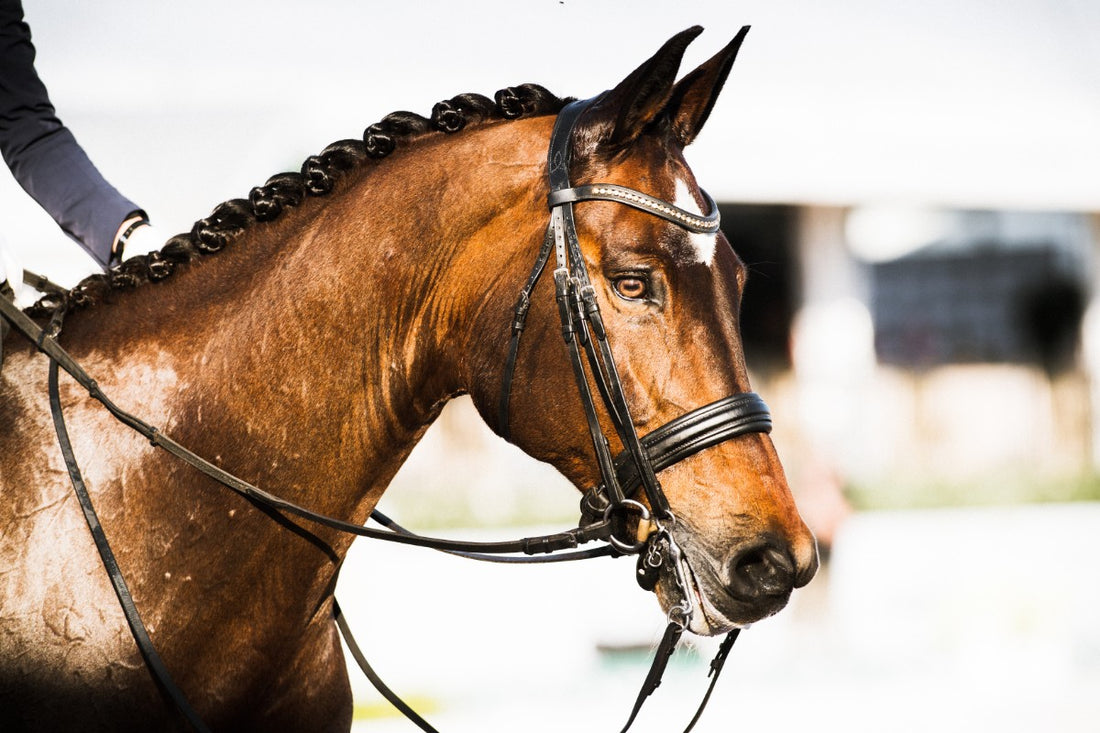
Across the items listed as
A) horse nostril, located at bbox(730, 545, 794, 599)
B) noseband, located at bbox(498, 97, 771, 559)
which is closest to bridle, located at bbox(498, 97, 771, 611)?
noseband, located at bbox(498, 97, 771, 559)

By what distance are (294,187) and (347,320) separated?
0.37 meters

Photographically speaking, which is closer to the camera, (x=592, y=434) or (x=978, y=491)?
(x=592, y=434)

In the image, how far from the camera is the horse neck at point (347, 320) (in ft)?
6.23

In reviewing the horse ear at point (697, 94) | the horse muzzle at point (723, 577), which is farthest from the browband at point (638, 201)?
the horse muzzle at point (723, 577)

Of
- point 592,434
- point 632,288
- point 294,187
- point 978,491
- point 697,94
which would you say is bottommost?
point 978,491

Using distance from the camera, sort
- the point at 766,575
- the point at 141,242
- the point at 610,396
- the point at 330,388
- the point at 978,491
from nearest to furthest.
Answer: the point at 766,575, the point at 610,396, the point at 330,388, the point at 141,242, the point at 978,491

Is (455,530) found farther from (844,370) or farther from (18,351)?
(18,351)

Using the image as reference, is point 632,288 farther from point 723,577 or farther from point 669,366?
point 723,577

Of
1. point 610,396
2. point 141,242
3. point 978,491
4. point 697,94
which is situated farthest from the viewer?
point 978,491

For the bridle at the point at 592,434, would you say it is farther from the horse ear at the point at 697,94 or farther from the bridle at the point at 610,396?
the horse ear at the point at 697,94

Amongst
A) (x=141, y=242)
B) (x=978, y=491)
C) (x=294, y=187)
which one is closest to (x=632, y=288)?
(x=294, y=187)

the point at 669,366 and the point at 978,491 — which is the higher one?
A: the point at 669,366

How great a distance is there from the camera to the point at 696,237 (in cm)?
181

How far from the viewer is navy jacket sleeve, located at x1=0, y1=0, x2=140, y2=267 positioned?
7.34 feet
